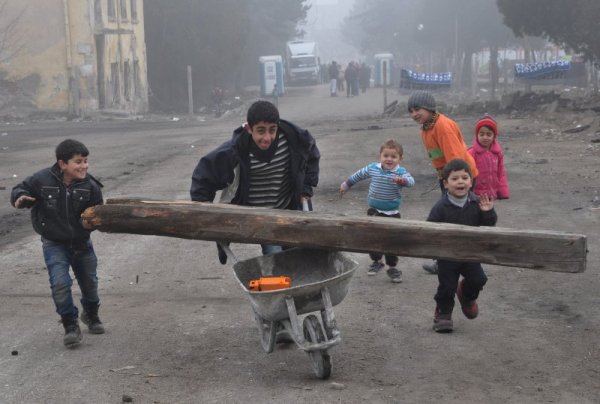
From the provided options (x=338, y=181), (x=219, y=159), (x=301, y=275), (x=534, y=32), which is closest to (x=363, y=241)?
(x=301, y=275)

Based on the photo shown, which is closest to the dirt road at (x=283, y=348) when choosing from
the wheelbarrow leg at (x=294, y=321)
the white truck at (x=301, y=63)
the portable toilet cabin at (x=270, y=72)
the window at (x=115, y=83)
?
the wheelbarrow leg at (x=294, y=321)

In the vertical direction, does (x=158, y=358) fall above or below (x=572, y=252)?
below

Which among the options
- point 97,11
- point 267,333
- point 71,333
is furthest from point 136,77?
point 267,333

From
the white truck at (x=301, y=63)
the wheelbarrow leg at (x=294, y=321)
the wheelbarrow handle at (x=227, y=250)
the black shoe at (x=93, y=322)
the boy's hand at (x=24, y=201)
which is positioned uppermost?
the boy's hand at (x=24, y=201)

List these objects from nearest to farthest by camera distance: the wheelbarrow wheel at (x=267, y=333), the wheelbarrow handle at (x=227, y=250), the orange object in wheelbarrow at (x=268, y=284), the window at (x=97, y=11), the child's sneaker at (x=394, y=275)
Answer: the orange object in wheelbarrow at (x=268, y=284) → the wheelbarrow wheel at (x=267, y=333) → the wheelbarrow handle at (x=227, y=250) → the child's sneaker at (x=394, y=275) → the window at (x=97, y=11)

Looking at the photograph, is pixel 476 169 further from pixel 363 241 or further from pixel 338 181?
pixel 338 181

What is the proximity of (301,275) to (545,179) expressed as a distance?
34.4ft

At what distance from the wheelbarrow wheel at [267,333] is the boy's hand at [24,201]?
5.90 feet

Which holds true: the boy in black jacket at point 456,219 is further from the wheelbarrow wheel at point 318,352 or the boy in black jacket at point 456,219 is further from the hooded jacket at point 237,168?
the wheelbarrow wheel at point 318,352

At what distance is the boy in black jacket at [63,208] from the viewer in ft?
23.3

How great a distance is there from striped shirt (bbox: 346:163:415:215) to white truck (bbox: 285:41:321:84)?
70.4 metres

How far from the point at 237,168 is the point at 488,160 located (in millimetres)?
3338

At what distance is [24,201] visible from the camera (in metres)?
7.02

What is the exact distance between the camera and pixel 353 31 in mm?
138250
